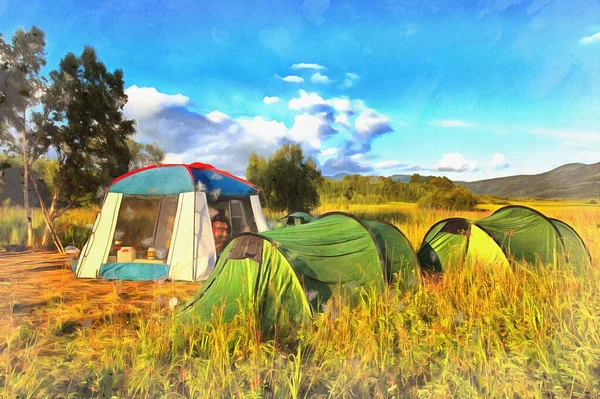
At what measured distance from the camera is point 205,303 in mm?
3945

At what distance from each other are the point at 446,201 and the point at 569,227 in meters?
1.99

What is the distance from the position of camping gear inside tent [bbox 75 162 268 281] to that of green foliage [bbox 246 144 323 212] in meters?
2.01

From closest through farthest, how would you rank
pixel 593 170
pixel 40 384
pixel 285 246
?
pixel 40 384
pixel 285 246
pixel 593 170

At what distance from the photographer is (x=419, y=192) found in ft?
24.5

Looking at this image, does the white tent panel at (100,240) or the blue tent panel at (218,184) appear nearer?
the white tent panel at (100,240)

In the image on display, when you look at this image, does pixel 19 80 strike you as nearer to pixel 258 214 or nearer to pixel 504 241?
pixel 258 214

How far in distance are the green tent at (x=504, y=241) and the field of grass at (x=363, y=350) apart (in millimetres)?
717

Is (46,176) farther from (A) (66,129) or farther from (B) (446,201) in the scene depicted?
(B) (446,201)

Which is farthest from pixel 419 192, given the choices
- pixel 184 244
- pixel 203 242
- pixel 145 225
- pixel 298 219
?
pixel 145 225

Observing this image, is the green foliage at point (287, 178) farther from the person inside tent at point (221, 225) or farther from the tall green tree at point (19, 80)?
the tall green tree at point (19, 80)

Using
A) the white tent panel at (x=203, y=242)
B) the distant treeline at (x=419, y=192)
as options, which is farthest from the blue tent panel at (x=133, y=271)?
the distant treeline at (x=419, y=192)

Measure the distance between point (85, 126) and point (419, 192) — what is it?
5.99 meters

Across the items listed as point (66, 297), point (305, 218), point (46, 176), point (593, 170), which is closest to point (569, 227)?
point (593, 170)

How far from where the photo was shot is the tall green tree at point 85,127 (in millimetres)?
6664
